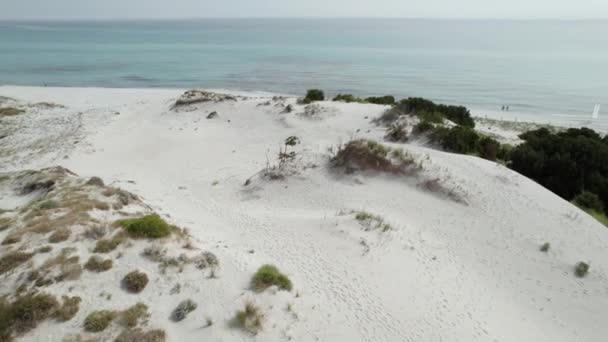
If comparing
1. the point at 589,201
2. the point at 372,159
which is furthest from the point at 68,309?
the point at 589,201

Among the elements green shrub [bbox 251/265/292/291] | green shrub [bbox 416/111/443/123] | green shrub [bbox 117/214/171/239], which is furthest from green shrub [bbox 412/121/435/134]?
green shrub [bbox 117/214/171/239]

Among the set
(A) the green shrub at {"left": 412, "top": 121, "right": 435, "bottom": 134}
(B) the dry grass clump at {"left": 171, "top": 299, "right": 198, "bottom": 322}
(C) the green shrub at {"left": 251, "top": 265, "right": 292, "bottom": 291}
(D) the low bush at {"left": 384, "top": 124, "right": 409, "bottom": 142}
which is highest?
(A) the green shrub at {"left": 412, "top": 121, "right": 435, "bottom": 134}

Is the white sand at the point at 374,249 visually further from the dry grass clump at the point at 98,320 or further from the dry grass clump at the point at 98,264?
the dry grass clump at the point at 98,264

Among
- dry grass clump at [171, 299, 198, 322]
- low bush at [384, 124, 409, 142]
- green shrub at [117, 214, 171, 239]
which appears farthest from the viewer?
low bush at [384, 124, 409, 142]

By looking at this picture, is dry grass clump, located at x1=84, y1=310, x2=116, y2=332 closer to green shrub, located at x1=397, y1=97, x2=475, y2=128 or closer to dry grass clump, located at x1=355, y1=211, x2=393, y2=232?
dry grass clump, located at x1=355, y1=211, x2=393, y2=232

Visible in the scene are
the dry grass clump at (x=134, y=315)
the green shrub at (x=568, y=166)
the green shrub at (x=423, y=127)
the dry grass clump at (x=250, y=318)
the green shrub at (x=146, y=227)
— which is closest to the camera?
the dry grass clump at (x=134, y=315)

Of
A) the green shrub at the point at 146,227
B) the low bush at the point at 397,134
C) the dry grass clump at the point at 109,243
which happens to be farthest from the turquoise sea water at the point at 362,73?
the dry grass clump at the point at 109,243

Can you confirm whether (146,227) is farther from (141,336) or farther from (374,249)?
(374,249)
